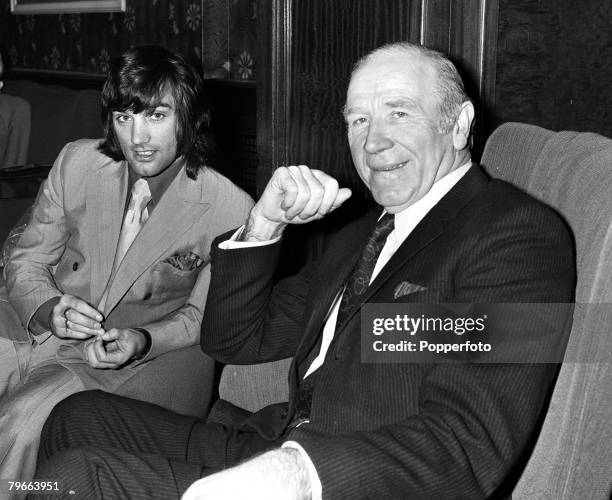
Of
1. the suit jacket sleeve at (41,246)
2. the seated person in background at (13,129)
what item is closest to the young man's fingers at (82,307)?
the suit jacket sleeve at (41,246)

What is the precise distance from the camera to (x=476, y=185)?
1477 mm

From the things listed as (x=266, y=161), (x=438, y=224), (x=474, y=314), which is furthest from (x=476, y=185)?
(x=266, y=161)

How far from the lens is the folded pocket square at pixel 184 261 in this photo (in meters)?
1.98

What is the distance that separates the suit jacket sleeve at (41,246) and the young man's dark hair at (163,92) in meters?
0.21

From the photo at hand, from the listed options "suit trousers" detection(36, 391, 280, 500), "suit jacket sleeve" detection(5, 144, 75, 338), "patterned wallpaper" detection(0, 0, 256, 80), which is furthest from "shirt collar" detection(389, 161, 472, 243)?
"patterned wallpaper" detection(0, 0, 256, 80)

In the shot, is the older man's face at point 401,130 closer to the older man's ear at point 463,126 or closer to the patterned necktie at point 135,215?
the older man's ear at point 463,126

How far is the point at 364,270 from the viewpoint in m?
1.54

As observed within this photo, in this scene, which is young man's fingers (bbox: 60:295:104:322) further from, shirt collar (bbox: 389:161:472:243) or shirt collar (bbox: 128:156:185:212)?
shirt collar (bbox: 389:161:472:243)

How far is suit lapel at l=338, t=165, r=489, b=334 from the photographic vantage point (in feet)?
4.67

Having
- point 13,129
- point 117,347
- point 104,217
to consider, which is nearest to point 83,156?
point 104,217

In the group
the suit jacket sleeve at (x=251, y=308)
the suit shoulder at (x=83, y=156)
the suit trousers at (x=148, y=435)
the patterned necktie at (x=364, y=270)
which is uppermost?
the suit shoulder at (x=83, y=156)

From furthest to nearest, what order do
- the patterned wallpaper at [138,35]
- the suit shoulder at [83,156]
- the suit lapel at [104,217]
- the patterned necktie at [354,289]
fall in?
the patterned wallpaper at [138,35], the suit shoulder at [83,156], the suit lapel at [104,217], the patterned necktie at [354,289]

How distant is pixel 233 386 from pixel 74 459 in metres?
0.63

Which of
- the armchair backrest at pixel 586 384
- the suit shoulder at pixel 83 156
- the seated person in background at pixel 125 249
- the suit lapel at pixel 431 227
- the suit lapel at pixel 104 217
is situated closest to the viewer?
the armchair backrest at pixel 586 384
